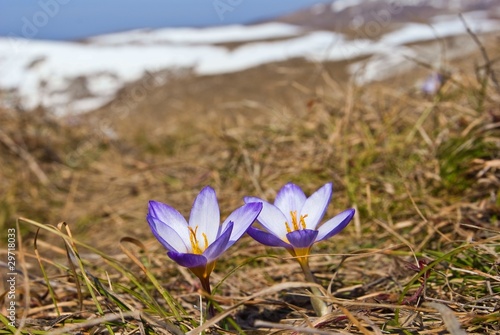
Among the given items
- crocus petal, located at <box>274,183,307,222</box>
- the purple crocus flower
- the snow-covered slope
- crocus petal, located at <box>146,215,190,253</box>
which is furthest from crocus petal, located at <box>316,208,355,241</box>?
the snow-covered slope

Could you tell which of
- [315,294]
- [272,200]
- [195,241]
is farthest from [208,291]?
[272,200]

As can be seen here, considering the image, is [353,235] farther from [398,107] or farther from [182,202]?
[398,107]

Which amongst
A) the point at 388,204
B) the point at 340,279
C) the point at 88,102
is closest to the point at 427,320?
the point at 340,279

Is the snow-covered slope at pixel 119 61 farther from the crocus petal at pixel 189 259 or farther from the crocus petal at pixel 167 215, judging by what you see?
the crocus petal at pixel 189 259

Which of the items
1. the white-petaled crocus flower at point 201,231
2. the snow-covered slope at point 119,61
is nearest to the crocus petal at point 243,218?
the white-petaled crocus flower at point 201,231

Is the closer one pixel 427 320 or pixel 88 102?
pixel 427 320
